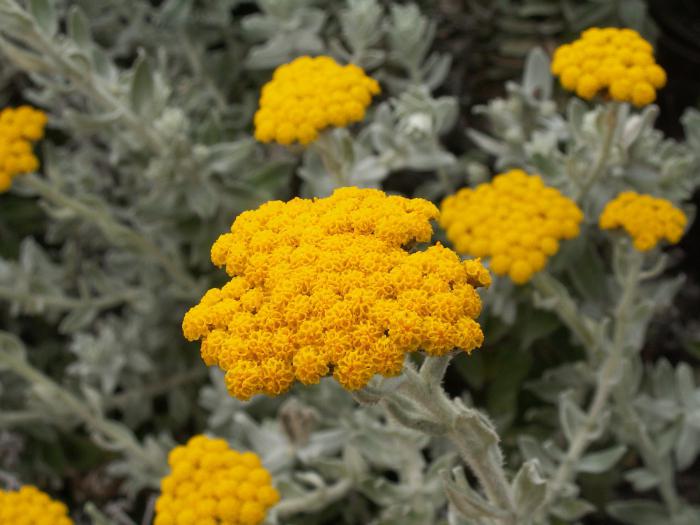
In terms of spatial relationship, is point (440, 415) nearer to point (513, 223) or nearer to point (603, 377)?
point (513, 223)

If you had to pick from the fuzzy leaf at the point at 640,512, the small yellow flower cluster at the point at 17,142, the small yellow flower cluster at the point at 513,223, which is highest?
the small yellow flower cluster at the point at 513,223

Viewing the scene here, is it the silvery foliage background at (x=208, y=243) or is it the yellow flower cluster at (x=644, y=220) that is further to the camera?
the silvery foliage background at (x=208, y=243)

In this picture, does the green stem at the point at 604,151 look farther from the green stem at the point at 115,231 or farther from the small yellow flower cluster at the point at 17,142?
the small yellow flower cluster at the point at 17,142

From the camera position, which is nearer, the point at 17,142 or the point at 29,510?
the point at 29,510

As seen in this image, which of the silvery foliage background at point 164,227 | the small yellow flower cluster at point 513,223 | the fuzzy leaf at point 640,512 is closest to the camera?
the small yellow flower cluster at point 513,223

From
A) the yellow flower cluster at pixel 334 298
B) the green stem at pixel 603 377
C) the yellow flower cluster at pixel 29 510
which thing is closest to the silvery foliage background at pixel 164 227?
the yellow flower cluster at pixel 29 510

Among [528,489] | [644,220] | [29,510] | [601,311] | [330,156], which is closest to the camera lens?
[528,489]

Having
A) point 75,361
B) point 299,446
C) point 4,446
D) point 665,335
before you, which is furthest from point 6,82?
point 665,335

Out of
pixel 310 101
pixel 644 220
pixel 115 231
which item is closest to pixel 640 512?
pixel 644 220
